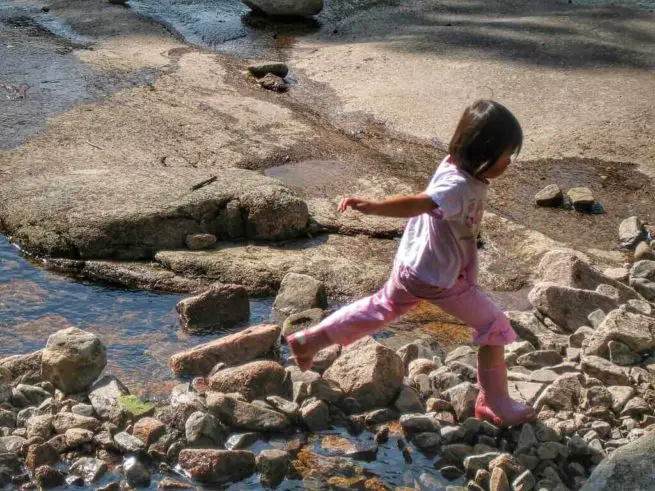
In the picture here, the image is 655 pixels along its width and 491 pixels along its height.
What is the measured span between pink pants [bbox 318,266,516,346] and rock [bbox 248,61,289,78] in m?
4.40

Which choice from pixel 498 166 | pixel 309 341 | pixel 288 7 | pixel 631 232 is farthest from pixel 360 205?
pixel 288 7

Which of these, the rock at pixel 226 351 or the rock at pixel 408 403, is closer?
the rock at pixel 408 403

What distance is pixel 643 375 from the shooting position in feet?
13.2

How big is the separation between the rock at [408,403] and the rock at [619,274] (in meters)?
1.51

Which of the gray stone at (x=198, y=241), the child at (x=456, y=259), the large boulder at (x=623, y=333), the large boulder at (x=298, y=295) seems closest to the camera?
the child at (x=456, y=259)

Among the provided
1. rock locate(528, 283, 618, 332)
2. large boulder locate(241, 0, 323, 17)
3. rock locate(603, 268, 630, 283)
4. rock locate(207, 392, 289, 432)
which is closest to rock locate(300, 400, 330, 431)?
rock locate(207, 392, 289, 432)

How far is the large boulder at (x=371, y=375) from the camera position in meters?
3.91

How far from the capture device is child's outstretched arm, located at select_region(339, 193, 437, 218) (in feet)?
11.0

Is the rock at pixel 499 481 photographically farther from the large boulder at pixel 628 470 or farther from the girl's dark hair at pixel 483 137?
the girl's dark hair at pixel 483 137

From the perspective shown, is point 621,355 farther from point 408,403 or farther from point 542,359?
point 408,403

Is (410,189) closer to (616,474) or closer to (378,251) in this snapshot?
(378,251)

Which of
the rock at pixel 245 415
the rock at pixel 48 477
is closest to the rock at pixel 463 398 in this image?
the rock at pixel 245 415

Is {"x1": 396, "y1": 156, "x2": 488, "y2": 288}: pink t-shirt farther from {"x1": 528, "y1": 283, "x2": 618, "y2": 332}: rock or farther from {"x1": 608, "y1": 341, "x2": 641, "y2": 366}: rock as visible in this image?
{"x1": 528, "y1": 283, "x2": 618, "y2": 332}: rock

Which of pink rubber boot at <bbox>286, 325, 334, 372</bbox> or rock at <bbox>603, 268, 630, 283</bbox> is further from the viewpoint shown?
rock at <bbox>603, 268, 630, 283</bbox>
